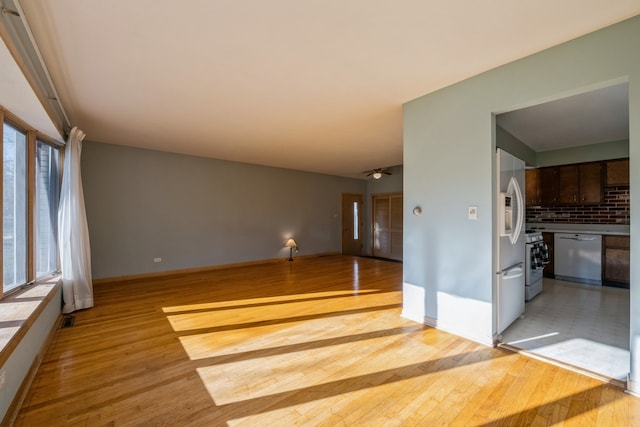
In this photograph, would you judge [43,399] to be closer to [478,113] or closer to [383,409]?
[383,409]

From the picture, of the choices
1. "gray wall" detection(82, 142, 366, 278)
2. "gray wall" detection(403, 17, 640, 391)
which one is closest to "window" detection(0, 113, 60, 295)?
"gray wall" detection(82, 142, 366, 278)

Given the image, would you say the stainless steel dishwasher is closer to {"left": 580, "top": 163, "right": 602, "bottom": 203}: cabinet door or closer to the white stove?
{"left": 580, "top": 163, "right": 602, "bottom": 203}: cabinet door

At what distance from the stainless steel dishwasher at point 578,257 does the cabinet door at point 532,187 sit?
786 mm

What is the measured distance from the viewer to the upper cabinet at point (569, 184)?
15.8ft

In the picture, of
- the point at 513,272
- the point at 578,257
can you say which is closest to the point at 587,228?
the point at 578,257

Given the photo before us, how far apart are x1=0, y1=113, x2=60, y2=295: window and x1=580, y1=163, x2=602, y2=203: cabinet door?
7.92 metres

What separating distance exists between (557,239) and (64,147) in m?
8.04

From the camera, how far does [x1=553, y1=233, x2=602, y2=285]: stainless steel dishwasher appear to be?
456 centimetres

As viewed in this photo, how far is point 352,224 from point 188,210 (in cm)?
507

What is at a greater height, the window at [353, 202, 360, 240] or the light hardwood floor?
the window at [353, 202, 360, 240]

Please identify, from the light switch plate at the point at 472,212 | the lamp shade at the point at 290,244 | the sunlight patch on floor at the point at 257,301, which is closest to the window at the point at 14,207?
the sunlight patch on floor at the point at 257,301

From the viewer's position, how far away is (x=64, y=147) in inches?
147

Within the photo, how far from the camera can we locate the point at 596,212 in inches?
196

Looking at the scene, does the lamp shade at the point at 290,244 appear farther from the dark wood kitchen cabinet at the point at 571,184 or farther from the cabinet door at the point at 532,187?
the dark wood kitchen cabinet at the point at 571,184
